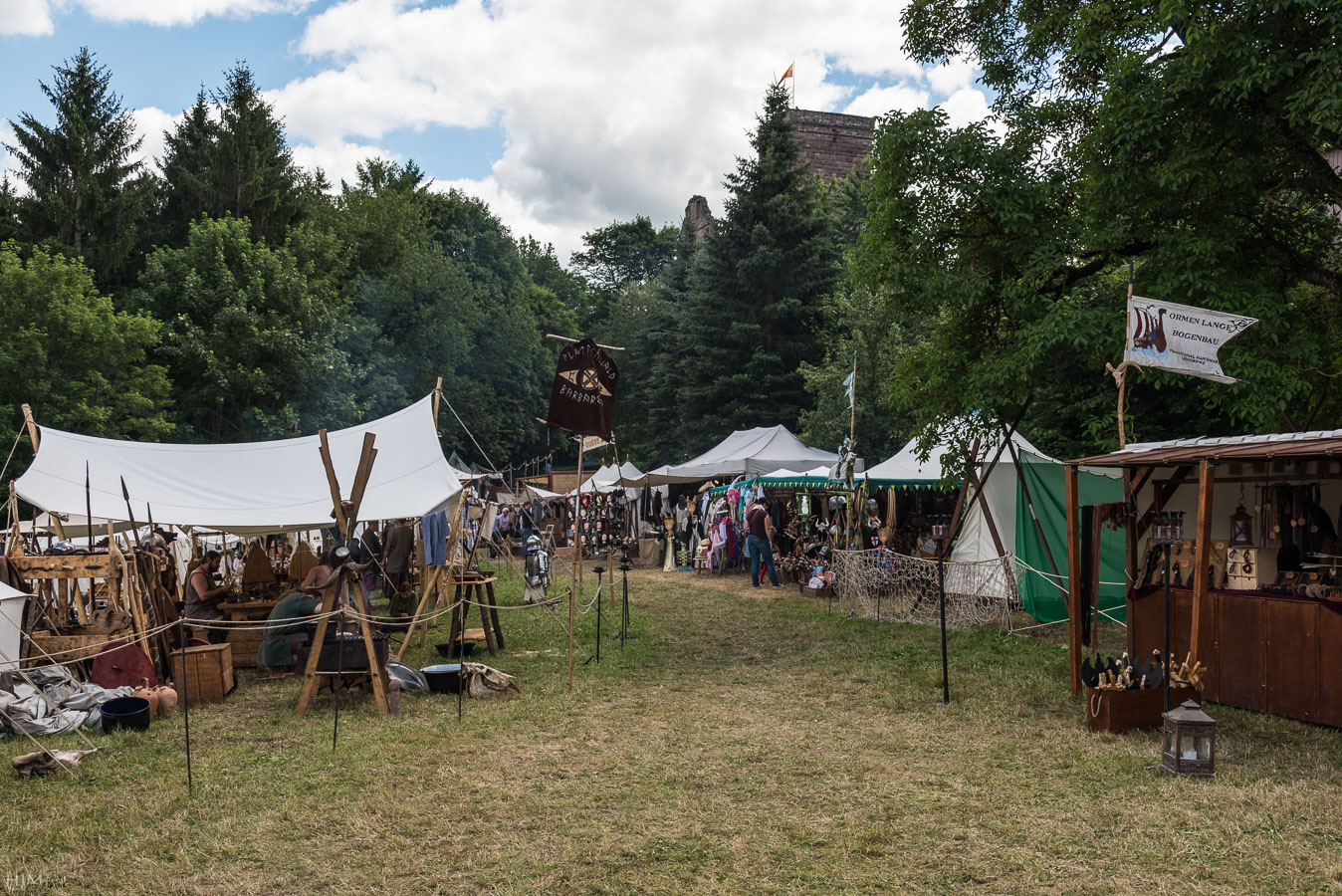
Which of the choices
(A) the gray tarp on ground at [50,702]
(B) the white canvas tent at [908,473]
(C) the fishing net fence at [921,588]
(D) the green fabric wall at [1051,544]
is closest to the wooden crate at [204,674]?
(A) the gray tarp on ground at [50,702]

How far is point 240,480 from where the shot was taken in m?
11.9

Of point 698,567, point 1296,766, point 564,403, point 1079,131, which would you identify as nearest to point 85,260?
point 698,567

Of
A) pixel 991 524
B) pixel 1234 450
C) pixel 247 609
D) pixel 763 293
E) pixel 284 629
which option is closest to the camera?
pixel 1234 450

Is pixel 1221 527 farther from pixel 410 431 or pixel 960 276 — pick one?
pixel 410 431

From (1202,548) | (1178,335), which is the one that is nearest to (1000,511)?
(1178,335)

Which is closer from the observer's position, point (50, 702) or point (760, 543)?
point (50, 702)

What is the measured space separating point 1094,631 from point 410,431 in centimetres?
842

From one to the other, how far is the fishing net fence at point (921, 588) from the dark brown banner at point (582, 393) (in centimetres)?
564

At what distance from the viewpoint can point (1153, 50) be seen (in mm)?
11328

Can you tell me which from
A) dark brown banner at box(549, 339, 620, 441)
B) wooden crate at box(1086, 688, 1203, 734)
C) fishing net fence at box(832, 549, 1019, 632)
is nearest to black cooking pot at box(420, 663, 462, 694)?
dark brown banner at box(549, 339, 620, 441)

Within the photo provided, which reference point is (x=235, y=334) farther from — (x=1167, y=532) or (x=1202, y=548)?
(x=1202, y=548)

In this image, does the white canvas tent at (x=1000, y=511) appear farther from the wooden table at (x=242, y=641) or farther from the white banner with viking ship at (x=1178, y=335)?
the wooden table at (x=242, y=641)

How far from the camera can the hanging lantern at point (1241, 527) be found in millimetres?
9453

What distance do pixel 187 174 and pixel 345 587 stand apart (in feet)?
94.7
